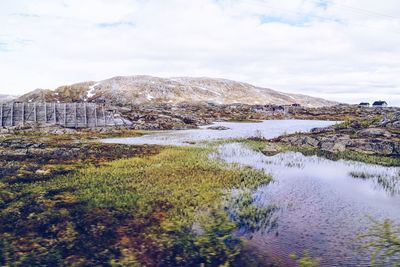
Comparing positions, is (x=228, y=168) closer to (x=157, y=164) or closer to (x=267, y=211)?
(x=157, y=164)

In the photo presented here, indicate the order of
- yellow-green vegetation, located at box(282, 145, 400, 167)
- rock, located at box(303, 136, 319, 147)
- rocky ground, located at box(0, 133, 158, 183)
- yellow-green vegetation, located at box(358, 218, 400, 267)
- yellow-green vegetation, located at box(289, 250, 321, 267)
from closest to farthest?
yellow-green vegetation, located at box(289, 250, 321, 267)
yellow-green vegetation, located at box(358, 218, 400, 267)
rocky ground, located at box(0, 133, 158, 183)
yellow-green vegetation, located at box(282, 145, 400, 167)
rock, located at box(303, 136, 319, 147)

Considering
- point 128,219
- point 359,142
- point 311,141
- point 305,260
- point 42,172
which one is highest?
point 359,142

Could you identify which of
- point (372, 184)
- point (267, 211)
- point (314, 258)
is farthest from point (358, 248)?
point (372, 184)

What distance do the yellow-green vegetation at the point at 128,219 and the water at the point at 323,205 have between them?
51.9 inches

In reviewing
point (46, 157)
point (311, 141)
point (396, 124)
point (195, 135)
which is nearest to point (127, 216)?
point (46, 157)

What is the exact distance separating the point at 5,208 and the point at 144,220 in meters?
7.24

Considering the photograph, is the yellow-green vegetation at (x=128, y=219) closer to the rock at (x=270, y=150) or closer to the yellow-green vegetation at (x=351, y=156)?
the rock at (x=270, y=150)

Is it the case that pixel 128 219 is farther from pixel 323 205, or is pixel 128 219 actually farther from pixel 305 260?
pixel 323 205

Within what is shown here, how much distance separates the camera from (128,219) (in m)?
15.4

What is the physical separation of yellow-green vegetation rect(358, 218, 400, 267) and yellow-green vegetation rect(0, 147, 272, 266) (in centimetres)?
449

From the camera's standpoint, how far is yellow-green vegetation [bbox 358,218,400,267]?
456 inches

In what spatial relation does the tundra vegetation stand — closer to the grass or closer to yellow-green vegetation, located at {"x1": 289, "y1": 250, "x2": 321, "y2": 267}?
yellow-green vegetation, located at {"x1": 289, "y1": 250, "x2": 321, "y2": 267}

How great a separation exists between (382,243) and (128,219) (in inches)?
417

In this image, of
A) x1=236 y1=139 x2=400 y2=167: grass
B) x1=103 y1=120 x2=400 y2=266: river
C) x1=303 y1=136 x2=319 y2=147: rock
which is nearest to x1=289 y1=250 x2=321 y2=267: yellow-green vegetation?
x1=103 y1=120 x2=400 y2=266: river
